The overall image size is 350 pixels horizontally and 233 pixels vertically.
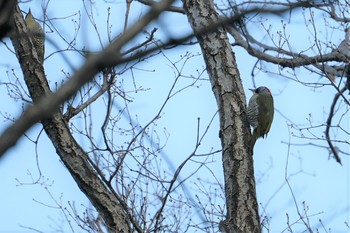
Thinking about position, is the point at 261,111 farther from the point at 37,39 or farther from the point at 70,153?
the point at 70,153

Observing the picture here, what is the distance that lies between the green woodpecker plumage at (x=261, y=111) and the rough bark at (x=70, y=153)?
1.70 meters

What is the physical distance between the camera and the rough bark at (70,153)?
5.89 meters

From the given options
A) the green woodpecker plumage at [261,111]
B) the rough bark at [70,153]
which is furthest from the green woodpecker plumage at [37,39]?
the green woodpecker plumage at [261,111]

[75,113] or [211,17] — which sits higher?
[211,17]

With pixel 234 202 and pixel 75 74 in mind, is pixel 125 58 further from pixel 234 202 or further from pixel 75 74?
pixel 234 202

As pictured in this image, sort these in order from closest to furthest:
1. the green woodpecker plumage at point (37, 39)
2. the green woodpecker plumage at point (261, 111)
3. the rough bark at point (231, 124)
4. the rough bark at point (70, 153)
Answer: the rough bark at point (70, 153), the rough bark at point (231, 124), the green woodpecker plumage at point (37, 39), the green woodpecker plumage at point (261, 111)

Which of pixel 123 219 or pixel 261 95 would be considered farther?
pixel 261 95

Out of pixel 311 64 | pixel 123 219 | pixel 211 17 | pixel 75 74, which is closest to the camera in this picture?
pixel 75 74

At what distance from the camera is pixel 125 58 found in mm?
1964

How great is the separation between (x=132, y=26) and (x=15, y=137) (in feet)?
1.44

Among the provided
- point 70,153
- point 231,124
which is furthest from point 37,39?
point 231,124

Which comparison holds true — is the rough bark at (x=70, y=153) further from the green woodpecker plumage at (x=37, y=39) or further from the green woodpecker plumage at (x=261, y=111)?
the green woodpecker plumage at (x=261, y=111)

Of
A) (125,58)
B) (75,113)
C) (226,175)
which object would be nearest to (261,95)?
(226,175)

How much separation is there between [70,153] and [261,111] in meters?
3.31
